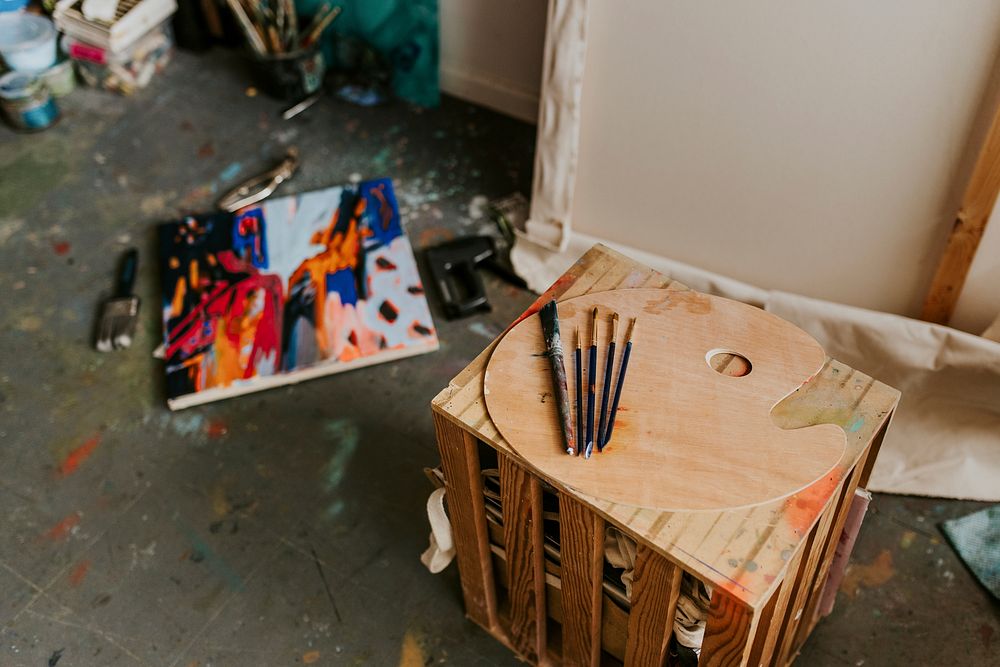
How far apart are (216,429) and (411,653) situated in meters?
0.75

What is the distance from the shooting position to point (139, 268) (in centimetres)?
259

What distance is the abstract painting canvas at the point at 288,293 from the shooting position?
7.57ft

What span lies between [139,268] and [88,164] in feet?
1.71

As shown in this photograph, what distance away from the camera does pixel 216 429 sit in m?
2.23

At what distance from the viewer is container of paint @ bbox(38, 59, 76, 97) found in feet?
9.92

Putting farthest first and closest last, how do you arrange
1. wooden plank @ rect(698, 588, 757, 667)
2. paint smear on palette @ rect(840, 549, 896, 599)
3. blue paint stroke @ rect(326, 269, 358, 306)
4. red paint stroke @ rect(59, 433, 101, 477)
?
blue paint stroke @ rect(326, 269, 358, 306) < red paint stroke @ rect(59, 433, 101, 477) < paint smear on palette @ rect(840, 549, 896, 599) < wooden plank @ rect(698, 588, 757, 667)

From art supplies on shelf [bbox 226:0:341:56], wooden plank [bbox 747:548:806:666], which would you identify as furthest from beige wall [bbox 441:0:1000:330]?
art supplies on shelf [bbox 226:0:341:56]

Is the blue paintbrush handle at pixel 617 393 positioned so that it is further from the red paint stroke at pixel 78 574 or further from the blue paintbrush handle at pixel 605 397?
the red paint stroke at pixel 78 574

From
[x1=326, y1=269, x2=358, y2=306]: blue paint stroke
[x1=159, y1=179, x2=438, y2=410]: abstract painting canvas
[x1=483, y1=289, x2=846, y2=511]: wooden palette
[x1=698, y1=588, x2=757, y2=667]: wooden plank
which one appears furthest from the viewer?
[x1=326, y1=269, x2=358, y2=306]: blue paint stroke

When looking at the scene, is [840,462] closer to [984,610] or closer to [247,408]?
[984,610]

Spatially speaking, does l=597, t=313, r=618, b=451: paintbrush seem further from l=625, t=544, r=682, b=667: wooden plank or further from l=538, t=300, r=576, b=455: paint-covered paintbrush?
l=625, t=544, r=682, b=667: wooden plank

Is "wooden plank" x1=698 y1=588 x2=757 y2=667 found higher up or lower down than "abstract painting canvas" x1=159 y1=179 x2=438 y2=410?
higher up

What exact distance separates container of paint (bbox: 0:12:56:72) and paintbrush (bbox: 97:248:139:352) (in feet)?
2.95

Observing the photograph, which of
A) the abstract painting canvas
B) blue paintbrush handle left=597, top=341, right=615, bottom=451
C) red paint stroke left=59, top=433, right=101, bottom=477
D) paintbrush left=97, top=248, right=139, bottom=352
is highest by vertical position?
blue paintbrush handle left=597, top=341, right=615, bottom=451
